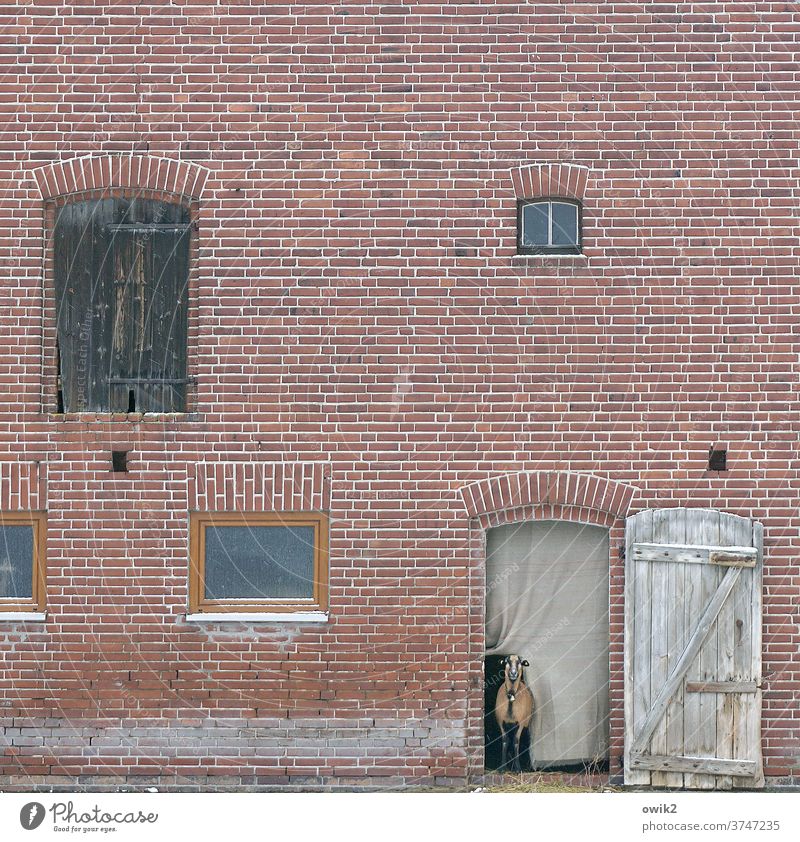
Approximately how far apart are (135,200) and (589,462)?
448 centimetres

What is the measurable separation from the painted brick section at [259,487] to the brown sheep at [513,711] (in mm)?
2127

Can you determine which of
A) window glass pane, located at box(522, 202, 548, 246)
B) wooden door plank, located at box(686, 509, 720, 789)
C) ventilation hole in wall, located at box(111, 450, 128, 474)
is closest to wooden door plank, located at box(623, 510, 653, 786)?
wooden door plank, located at box(686, 509, 720, 789)

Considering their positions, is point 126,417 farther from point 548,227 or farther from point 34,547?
point 548,227

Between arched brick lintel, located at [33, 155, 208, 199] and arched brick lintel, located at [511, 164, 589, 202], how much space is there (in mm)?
2685

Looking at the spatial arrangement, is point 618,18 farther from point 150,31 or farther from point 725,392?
point 150,31

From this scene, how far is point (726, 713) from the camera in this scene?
10547mm

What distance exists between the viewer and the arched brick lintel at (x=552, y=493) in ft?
34.9

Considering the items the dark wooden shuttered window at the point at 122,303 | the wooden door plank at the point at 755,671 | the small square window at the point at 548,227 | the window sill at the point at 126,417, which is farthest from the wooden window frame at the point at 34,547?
the wooden door plank at the point at 755,671

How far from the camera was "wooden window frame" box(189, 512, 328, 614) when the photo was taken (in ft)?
35.3

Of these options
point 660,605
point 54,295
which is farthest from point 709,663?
point 54,295

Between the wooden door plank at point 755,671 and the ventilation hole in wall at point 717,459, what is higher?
the ventilation hole in wall at point 717,459

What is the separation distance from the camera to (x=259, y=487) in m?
10.7

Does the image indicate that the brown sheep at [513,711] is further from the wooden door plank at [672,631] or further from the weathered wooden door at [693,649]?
the wooden door plank at [672,631]

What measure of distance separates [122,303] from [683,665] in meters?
5.65
